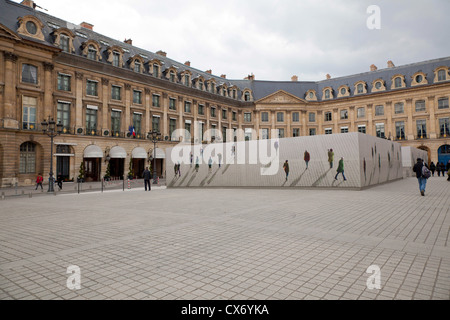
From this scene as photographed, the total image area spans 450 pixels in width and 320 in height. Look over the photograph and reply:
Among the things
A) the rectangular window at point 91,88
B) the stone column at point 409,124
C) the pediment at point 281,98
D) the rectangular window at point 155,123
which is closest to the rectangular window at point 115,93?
the rectangular window at point 91,88

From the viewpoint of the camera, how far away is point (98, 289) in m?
4.00

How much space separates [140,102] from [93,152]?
32.6 ft

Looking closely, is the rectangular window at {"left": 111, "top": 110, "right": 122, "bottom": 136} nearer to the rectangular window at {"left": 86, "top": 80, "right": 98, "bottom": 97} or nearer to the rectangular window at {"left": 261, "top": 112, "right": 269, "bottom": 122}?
the rectangular window at {"left": 86, "top": 80, "right": 98, "bottom": 97}

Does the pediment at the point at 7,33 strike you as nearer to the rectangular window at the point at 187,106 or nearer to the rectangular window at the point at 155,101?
the rectangular window at the point at 155,101

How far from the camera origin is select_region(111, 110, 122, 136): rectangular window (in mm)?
36219

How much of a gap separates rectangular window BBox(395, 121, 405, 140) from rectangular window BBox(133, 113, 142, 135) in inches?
1621

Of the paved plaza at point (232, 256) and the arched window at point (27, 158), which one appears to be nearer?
the paved plaza at point (232, 256)

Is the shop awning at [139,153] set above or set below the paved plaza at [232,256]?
above

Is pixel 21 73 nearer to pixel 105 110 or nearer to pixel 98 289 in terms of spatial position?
pixel 105 110

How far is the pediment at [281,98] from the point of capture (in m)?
55.2

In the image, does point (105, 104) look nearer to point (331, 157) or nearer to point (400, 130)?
point (331, 157)

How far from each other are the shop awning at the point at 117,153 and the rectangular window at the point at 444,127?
154 ft

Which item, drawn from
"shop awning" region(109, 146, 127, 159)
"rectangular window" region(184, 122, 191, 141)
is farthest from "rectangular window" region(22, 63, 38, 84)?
"rectangular window" region(184, 122, 191, 141)

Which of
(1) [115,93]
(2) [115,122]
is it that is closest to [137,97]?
(1) [115,93]
